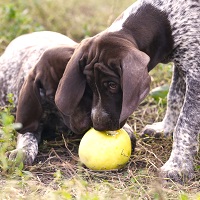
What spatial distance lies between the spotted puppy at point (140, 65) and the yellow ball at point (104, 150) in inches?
3.9

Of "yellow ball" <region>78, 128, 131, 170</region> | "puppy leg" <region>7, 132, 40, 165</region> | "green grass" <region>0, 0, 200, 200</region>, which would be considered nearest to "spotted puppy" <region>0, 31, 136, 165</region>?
"puppy leg" <region>7, 132, 40, 165</region>

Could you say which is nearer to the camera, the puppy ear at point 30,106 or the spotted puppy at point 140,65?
the spotted puppy at point 140,65

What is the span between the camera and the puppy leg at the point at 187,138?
20.3 ft

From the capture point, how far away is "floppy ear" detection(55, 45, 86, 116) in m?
6.11

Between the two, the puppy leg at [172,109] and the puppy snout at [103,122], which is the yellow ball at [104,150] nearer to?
the puppy snout at [103,122]

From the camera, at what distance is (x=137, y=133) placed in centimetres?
744

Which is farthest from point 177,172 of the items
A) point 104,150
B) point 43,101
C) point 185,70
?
point 43,101

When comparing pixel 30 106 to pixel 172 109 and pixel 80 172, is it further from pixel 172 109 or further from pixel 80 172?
pixel 172 109

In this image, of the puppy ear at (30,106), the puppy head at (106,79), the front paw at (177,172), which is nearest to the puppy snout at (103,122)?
the puppy head at (106,79)

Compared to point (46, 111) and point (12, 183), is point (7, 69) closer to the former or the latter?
point (46, 111)

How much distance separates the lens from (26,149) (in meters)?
6.62

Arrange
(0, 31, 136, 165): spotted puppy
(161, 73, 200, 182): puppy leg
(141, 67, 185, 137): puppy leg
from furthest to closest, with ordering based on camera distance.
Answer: (141, 67, 185, 137): puppy leg, (0, 31, 136, 165): spotted puppy, (161, 73, 200, 182): puppy leg

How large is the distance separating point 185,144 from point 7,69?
103 inches

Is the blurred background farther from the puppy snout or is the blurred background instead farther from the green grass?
the puppy snout
